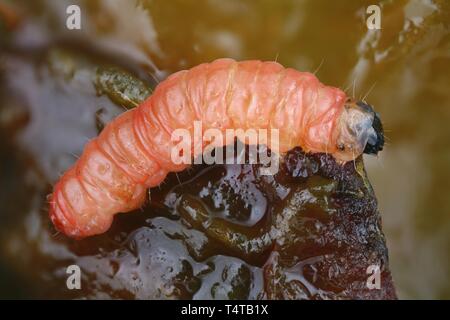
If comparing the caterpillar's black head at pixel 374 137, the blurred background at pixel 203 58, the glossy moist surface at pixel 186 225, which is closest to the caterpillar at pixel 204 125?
the caterpillar's black head at pixel 374 137

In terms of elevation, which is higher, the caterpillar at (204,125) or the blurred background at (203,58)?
the blurred background at (203,58)

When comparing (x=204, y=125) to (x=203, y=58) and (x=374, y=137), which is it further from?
(x=374, y=137)

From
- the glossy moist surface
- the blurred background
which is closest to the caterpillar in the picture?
the glossy moist surface

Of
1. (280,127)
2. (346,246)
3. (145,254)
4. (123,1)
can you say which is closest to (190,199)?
(145,254)

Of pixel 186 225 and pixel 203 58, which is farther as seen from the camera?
pixel 203 58

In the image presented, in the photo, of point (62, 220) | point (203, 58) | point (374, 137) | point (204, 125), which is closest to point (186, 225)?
point (204, 125)

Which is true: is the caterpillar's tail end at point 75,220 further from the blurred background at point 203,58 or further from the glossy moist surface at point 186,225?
the blurred background at point 203,58
